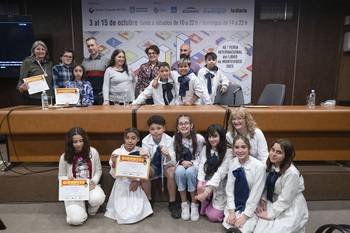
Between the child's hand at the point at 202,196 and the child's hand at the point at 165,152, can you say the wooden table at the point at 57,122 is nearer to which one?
the child's hand at the point at 165,152

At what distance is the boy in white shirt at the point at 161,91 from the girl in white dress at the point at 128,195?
2.17 feet

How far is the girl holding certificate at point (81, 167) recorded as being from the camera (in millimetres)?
2060

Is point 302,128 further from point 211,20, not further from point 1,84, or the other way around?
point 1,84

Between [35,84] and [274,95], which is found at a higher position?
A: [35,84]

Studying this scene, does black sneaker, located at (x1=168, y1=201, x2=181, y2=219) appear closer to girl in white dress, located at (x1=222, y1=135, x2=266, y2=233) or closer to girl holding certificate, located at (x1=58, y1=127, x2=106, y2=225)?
girl in white dress, located at (x1=222, y1=135, x2=266, y2=233)

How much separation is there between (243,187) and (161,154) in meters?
0.68

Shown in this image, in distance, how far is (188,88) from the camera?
2703mm

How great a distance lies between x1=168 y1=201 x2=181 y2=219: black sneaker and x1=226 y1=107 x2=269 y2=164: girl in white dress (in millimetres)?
649

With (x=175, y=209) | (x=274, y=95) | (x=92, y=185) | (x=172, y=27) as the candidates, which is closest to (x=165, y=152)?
(x=175, y=209)

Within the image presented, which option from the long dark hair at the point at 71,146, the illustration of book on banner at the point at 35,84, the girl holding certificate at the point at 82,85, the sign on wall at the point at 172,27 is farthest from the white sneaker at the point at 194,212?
the sign on wall at the point at 172,27

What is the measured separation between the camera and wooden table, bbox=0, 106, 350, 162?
7.32 feet

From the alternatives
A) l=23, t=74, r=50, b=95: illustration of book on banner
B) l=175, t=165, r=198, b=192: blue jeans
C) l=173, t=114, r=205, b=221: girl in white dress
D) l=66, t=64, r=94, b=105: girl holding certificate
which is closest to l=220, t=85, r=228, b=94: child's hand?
l=173, t=114, r=205, b=221: girl in white dress

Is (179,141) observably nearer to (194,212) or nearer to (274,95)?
(194,212)

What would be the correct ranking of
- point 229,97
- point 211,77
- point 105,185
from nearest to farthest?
point 105,185 → point 211,77 → point 229,97
